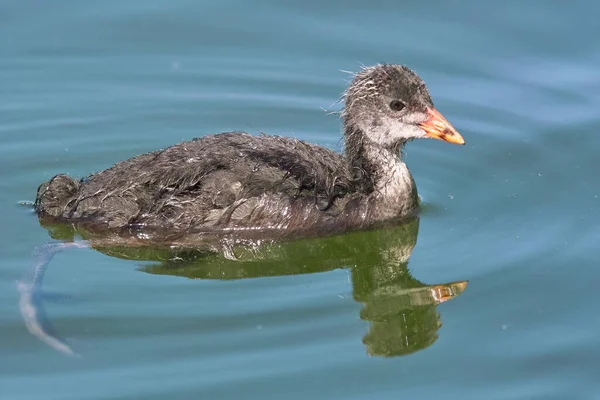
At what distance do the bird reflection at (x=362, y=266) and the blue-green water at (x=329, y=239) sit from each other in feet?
0.09

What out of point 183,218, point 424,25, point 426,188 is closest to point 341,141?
point 426,188

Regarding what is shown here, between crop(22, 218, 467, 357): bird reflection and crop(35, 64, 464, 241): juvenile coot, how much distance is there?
16 cm

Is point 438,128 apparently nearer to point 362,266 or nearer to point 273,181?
point 362,266

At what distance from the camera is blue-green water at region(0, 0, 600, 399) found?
29.3 feet

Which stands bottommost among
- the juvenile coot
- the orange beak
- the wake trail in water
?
the wake trail in water

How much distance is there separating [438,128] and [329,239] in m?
1.42

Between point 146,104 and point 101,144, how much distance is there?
99 cm

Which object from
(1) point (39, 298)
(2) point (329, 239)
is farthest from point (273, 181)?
(1) point (39, 298)

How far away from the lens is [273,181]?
10.7 meters

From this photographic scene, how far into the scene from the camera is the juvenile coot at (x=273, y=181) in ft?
34.9

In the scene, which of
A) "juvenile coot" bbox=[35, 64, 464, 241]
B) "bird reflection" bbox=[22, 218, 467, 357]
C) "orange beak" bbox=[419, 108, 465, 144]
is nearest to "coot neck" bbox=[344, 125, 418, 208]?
"juvenile coot" bbox=[35, 64, 464, 241]

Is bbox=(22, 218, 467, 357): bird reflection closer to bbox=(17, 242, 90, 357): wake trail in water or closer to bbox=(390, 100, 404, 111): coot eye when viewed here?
bbox=(17, 242, 90, 357): wake trail in water

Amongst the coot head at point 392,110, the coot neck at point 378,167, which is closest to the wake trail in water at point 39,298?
the coot neck at point 378,167

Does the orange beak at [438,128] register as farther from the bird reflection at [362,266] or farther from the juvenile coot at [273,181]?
the bird reflection at [362,266]
